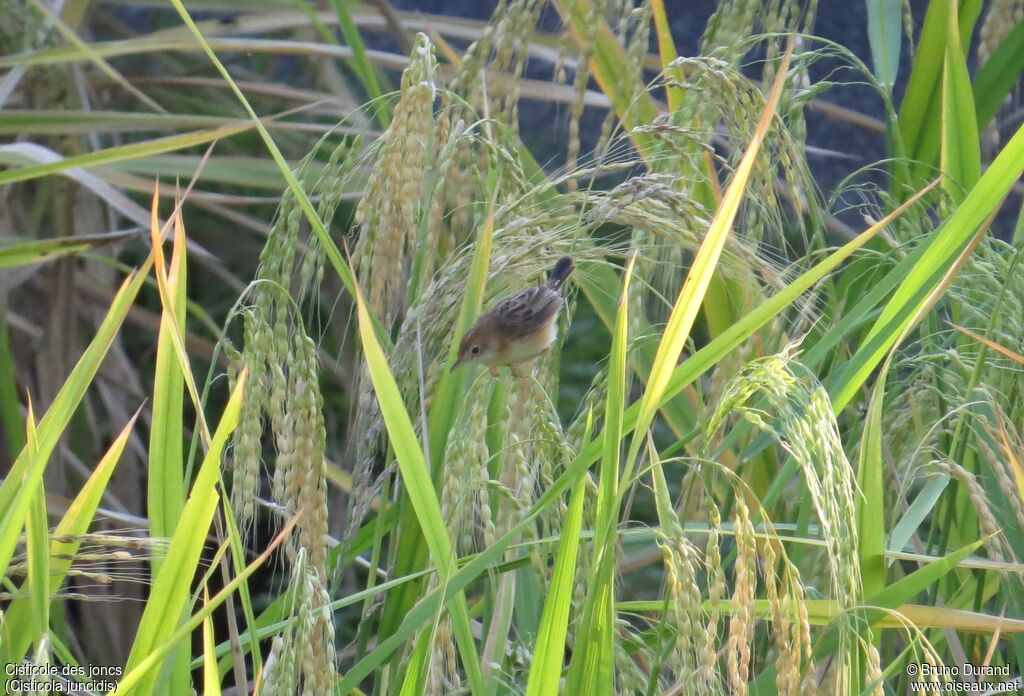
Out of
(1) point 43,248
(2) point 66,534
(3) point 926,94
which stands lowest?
(2) point 66,534

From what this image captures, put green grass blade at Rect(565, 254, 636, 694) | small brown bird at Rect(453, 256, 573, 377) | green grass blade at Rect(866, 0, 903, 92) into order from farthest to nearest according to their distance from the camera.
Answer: green grass blade at Rect(866, 0, 903, 92) < small brown bird at Rect(453, 256, 573, 377) < green grass blade at Rect(565, 254, 636, 694)

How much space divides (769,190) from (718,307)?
38 centimetres

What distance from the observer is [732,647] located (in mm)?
821

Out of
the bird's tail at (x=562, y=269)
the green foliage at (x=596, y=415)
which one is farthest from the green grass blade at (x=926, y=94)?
the bird's tail at (x=562, y=269)

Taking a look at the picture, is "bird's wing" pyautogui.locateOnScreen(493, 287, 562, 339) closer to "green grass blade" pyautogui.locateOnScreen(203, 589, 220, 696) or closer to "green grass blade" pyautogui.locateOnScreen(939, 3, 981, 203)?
"green grass blade" pyautogui.locateOnScreen(939, 3, 981, 203)

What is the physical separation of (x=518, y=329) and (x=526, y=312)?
0.10m

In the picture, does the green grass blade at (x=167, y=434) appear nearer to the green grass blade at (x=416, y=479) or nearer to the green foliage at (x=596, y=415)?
the green foliage at (x=596, y=415)

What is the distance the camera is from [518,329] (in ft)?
5.49

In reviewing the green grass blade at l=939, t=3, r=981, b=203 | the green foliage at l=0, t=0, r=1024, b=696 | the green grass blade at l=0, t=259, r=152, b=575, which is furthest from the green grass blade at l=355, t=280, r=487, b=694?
the green grass blade at l=939, t=3, r=981, b=203

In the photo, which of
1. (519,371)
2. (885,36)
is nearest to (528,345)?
(519,371)

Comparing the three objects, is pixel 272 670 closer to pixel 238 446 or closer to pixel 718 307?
pixel 238 446

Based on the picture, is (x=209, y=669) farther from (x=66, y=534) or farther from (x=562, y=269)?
(x=562, y=269)

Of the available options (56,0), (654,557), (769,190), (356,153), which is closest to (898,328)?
(769,190)

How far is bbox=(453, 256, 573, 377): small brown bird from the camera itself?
1359 millimetres
